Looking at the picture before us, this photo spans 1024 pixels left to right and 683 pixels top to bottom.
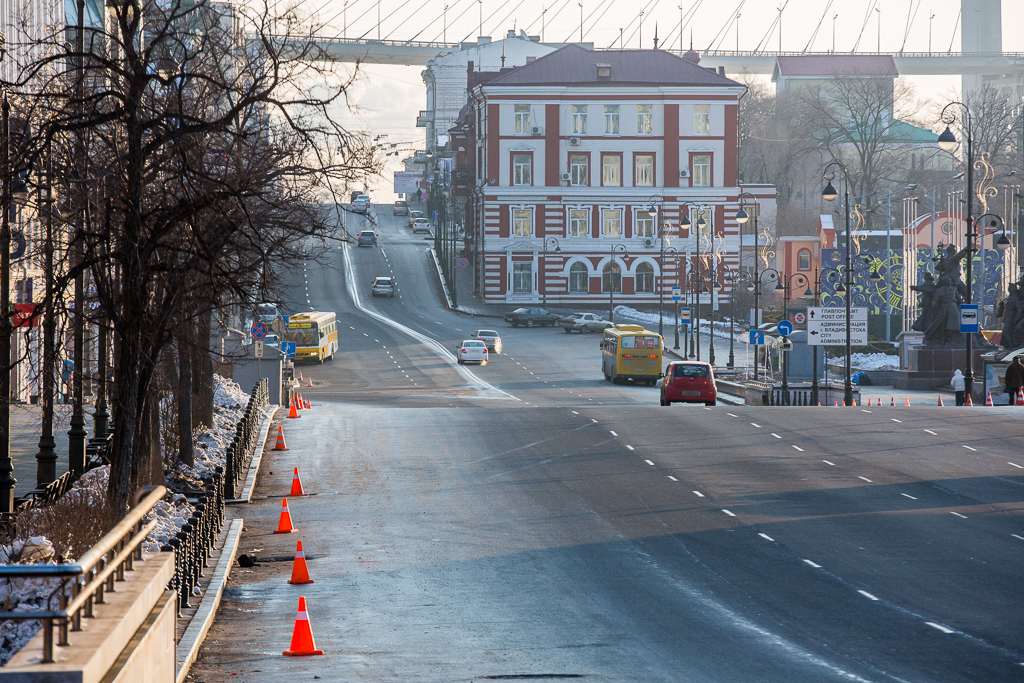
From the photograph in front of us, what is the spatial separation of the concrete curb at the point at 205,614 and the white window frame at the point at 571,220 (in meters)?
77.7

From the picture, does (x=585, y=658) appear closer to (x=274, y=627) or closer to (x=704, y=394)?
(x=274, y=627)

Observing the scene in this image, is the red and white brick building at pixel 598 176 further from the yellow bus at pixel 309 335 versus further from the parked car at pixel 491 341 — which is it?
the yellow bus at pixel 309 335

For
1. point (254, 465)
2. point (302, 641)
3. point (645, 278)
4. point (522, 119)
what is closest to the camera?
point (302, 641)

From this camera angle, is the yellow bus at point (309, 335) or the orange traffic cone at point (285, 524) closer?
the orange traffic cone at point (285, 524)

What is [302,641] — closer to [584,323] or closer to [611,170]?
[584,323]

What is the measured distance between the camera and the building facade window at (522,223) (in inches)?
3659

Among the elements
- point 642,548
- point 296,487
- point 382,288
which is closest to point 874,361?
point 382,288

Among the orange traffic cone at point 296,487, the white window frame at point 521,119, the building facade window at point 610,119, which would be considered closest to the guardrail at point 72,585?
the orange traffic cone at point 296,487

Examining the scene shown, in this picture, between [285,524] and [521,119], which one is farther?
[521,119]

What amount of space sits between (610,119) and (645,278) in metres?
12.9

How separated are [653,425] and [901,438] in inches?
237

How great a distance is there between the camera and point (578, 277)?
3664 inches

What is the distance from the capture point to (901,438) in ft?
90.9

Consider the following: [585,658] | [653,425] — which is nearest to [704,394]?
[653,425]
